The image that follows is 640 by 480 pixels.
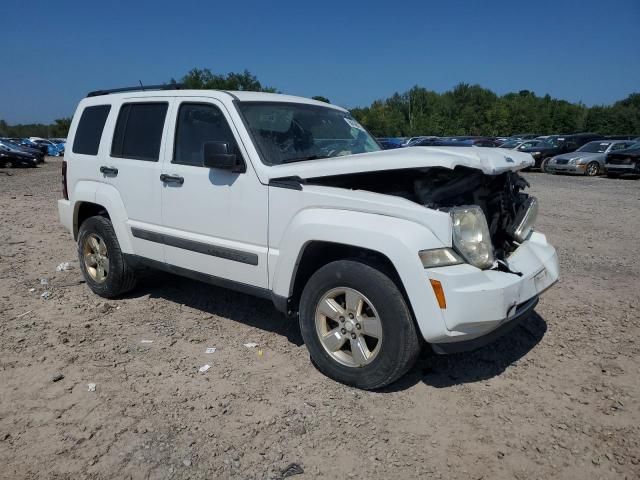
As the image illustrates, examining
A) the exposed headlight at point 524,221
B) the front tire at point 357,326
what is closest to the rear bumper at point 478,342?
the front tire at point 357,326

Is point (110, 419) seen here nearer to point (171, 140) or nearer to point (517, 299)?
point (171, 140)

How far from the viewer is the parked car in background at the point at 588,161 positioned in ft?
64.9

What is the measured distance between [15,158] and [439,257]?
93.6 feet

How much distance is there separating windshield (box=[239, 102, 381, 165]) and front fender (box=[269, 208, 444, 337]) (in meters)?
0.65

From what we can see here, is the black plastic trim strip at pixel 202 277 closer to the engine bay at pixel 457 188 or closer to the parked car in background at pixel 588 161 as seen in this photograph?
the engine bay at pixel 457 188

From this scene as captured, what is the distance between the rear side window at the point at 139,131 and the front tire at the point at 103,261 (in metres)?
0.78

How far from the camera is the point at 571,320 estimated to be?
4.48m

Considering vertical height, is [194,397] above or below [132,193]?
below

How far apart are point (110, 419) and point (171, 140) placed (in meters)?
2.26

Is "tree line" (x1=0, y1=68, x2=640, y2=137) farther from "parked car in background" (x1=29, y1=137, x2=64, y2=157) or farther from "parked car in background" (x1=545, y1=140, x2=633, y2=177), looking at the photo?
"parked car in background" (x1=545, y1=140, x2=633, y2=177)

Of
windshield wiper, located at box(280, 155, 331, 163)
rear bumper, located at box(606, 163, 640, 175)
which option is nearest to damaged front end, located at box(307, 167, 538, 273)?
windshield wiper, located at box(280, 155, 331, 163)

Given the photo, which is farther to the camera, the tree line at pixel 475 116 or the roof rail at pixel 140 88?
the tree line at pixel 475 116

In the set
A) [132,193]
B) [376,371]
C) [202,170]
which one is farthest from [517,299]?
[132,193]

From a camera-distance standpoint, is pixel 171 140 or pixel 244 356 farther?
pixel 171 140
